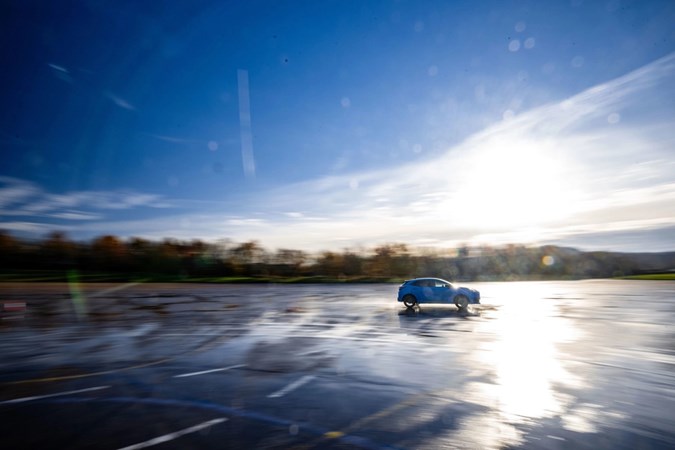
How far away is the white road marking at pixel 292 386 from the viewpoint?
7.07 metres

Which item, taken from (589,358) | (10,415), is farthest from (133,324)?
(589,358)

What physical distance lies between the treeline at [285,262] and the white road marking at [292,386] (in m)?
58.6

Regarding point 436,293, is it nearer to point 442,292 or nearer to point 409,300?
point 442,292

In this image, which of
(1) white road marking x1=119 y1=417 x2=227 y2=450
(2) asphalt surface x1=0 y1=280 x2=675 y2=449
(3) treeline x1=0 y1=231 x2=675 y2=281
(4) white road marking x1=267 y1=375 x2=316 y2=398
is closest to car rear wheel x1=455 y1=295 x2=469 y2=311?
(2) asphalt surface x1=0 y1=280 x2=675 y2=449

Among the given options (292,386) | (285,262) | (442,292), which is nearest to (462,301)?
(442,292)

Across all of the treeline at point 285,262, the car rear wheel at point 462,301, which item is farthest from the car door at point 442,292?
the treeline at point 285,262

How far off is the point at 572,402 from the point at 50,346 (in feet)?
43.8

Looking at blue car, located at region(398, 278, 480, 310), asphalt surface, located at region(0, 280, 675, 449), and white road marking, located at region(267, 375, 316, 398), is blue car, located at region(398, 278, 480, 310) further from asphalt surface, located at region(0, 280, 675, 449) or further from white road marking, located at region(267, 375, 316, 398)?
white road marking, located at region(267, 375, 316, 398)

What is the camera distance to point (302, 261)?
275ft

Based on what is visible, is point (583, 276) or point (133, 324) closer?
point (133, 324)

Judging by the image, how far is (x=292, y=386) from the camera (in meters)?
7.61

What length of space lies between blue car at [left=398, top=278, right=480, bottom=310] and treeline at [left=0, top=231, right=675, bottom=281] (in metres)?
44.0

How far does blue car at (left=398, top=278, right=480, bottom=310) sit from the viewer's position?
21531mm

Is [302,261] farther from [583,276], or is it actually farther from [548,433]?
[548,433]
